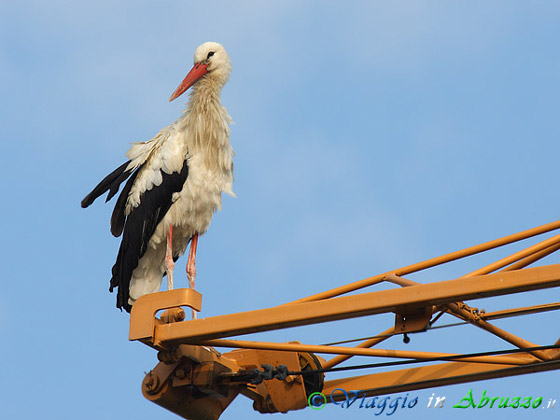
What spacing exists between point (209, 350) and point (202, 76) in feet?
16.9

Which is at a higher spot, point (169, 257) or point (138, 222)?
point (138, 222)

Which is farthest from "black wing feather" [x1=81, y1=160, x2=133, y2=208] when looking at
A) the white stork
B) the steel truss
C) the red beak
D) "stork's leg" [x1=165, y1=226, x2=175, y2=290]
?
the steel truss

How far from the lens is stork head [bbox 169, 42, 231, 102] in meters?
13.5

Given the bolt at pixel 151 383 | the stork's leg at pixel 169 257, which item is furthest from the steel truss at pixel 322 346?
the stork's leg at pixel 169 257

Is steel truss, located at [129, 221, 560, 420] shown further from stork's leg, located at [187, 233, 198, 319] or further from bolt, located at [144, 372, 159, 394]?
stork's leg, located at [187, 233, 198, 319]

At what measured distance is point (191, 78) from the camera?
44.3 ft

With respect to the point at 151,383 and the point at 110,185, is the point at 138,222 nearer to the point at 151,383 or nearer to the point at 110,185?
the point at 110,185

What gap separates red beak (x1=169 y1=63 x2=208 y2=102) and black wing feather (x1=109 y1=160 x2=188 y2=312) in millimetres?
1032

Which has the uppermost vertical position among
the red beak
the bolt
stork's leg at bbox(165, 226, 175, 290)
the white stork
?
the red beak

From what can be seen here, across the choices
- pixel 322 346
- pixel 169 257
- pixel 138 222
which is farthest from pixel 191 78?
pixel 322 346

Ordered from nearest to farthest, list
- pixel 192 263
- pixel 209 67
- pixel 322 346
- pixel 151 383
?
pixel 322 346 → pixel 151 383 → pixel 192 263 → pixel 209 67

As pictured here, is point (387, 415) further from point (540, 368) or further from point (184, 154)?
point (184, 154)

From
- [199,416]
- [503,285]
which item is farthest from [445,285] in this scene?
[199,416]

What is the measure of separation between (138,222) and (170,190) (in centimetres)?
61
